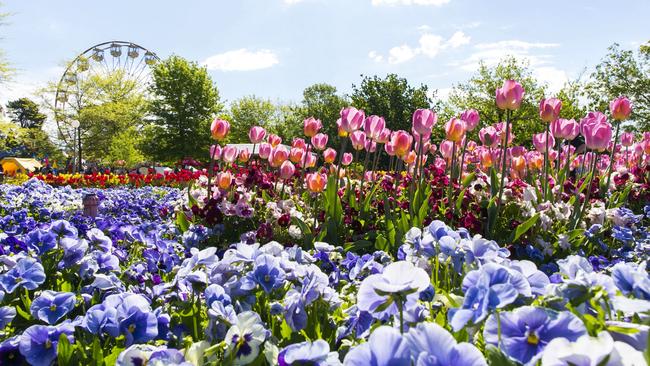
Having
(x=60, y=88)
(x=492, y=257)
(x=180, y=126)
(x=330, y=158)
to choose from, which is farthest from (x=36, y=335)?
(x=60, y=88)

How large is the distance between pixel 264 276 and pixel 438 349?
90cm

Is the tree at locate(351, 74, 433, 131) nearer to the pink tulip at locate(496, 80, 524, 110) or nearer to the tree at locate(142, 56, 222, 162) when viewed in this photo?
the tree at locate(142, 56, 222, 162)

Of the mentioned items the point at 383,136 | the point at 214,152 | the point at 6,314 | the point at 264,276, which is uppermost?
the point at 383,136

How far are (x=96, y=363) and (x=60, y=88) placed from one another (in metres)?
49.3

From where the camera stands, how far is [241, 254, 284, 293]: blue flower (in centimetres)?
165

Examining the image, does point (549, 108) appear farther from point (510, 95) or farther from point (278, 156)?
point (278, 156)

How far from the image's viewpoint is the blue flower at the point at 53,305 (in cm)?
164

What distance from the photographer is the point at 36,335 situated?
4.73 feet

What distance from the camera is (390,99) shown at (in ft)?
106

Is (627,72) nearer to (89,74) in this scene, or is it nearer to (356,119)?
(356,119)

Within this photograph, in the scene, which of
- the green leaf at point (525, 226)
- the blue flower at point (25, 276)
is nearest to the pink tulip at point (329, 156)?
the green leaf at point (525, 226)

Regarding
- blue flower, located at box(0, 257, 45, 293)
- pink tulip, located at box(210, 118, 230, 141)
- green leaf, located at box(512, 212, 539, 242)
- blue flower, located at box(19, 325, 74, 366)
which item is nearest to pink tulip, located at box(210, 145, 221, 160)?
pink tulip, located at box(210, 118, 230, 141)

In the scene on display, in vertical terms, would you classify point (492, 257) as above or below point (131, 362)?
above

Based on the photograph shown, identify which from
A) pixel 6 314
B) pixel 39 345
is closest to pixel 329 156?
pixel 6 314
